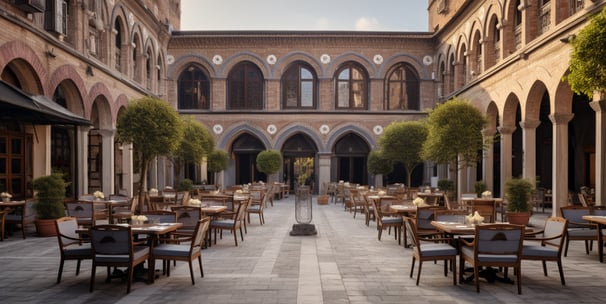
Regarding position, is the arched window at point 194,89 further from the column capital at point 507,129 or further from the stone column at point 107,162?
the column capital at point 507,129

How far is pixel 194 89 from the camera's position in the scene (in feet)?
89.4

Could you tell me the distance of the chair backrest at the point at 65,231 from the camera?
20.8 ft

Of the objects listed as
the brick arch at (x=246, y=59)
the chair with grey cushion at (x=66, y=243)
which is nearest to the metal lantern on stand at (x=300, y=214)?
the chair with grey cushion at (x=66, y=243)

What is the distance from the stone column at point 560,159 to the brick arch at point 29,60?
14282mm

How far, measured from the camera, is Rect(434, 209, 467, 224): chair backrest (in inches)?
298

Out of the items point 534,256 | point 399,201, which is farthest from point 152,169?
point 534,256

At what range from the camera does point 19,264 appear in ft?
25.2

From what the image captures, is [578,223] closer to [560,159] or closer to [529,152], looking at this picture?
[560,159]

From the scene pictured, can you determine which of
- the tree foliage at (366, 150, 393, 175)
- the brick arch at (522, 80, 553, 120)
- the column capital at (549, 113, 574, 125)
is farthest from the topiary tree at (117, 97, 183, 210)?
the tree foliage at (366, 150, 393, 175)

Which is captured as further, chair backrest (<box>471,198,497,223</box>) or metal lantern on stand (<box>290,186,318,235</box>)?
metal lantern on stand (<box>290,186,318,235</box>)

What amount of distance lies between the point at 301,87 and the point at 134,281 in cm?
2145

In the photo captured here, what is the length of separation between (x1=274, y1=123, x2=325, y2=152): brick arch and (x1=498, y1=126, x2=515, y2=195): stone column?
11.1 m

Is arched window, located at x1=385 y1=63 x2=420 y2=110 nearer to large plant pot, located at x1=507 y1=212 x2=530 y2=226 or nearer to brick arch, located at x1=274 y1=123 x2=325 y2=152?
brick arch, located at x1=274 y1=123 x2=325 y2=152

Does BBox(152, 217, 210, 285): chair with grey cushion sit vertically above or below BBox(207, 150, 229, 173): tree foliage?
below
